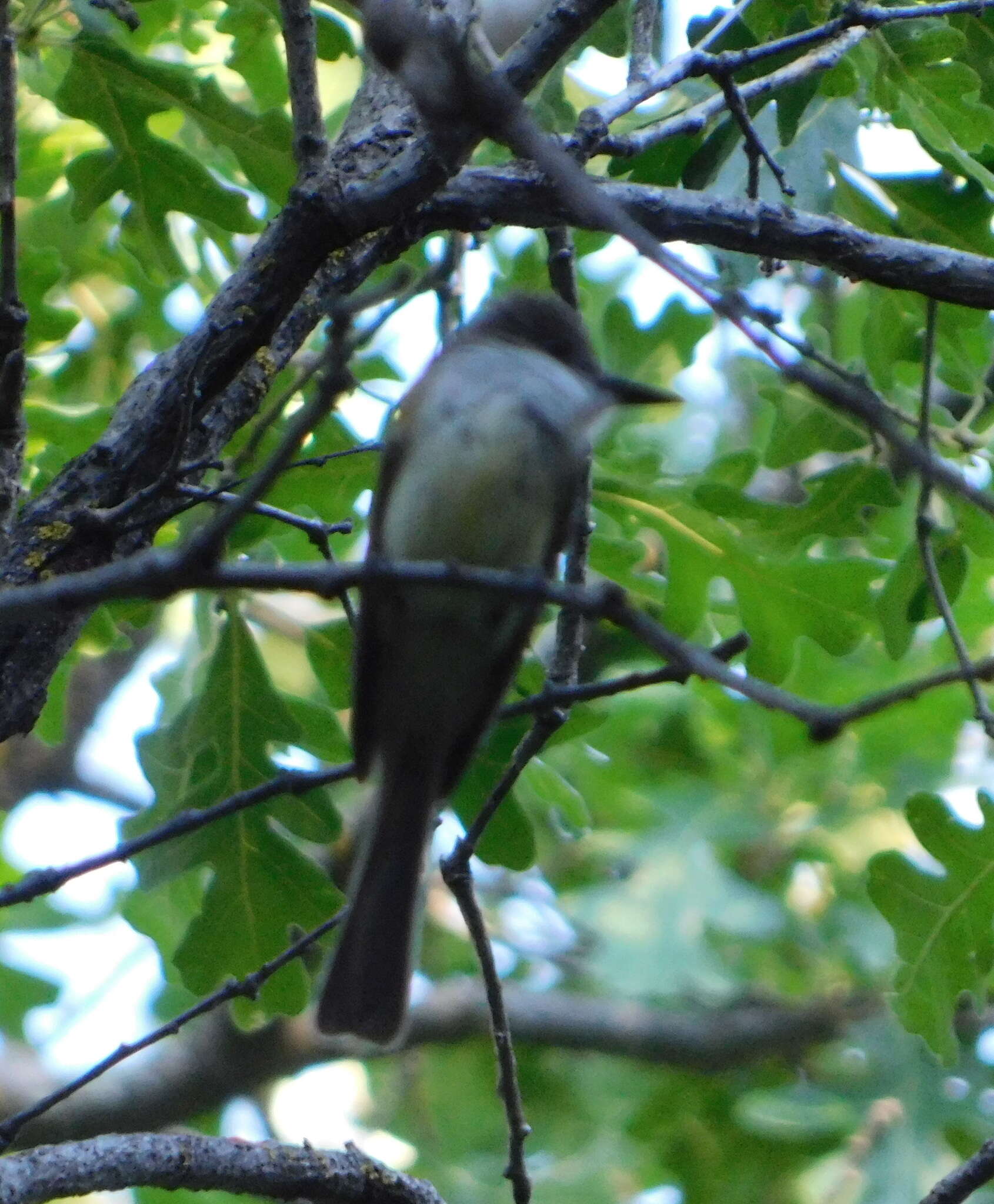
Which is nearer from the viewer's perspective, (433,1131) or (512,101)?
(512,101)

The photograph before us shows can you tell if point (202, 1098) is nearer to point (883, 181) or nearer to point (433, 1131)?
point (433, 1131)

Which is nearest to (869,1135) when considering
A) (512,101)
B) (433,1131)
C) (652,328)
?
(433,1131)

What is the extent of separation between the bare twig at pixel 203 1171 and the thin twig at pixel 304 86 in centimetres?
175

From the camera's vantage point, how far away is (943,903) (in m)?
3.69

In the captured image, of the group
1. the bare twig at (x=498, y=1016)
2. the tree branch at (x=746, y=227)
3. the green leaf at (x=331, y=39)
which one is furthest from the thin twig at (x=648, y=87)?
the bare twig at (x=498, y=1016)

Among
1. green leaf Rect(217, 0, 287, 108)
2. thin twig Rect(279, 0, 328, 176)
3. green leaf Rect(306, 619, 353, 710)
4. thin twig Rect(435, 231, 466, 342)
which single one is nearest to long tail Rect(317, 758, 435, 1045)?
green leaf Rect(306, 619, 353, 710)

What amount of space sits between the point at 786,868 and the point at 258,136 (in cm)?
474

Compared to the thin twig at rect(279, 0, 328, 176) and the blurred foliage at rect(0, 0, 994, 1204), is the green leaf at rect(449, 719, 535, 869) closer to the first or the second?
the blurred foliage at rect(0, 0, 994, 1204)

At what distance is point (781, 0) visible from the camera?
3541mm

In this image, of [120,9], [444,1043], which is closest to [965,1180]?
[120,9]

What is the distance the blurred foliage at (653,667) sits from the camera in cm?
357

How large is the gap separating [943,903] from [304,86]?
2.40 meters

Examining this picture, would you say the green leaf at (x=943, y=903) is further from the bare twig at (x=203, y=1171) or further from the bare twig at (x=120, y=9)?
the bare twig at (x=120, y=9)

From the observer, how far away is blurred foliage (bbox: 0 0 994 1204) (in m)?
3.57
